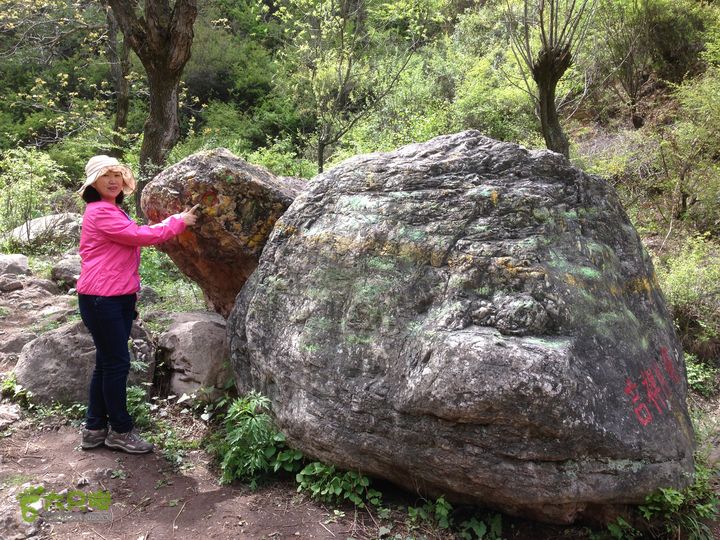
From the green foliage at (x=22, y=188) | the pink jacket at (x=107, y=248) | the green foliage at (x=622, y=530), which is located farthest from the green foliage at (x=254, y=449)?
the green foliage at (x=22, y=188)

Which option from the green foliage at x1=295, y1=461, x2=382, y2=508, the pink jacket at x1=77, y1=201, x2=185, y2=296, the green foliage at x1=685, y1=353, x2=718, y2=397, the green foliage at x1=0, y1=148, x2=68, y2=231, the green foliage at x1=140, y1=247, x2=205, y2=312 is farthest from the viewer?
the green foliage at x1=0, y1=148, x2=68, y2=231

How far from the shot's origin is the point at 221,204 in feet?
15.5

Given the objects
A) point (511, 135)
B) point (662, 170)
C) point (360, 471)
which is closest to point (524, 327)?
point (360, 471)

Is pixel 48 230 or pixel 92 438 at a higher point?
pixel 48 230

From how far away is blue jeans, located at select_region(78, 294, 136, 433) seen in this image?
3764 mm

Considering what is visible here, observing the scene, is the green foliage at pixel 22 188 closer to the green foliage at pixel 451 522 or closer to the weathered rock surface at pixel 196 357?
the weathered rock surface at pixel 196 357

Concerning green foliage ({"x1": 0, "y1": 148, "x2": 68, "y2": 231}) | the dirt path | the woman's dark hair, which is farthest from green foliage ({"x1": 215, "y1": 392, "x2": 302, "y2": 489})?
green foliage ({"x1": 0, "y1": 148, "x2": 68, "y2": 231})

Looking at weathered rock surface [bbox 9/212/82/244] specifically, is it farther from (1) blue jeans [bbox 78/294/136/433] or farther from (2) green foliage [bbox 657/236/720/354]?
(2) green foliage [bbox 657/236/720/354]

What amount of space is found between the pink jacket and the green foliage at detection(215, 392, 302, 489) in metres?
1.23

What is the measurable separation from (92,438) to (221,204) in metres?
2.11

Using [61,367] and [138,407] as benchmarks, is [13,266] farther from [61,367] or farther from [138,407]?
[138,407]

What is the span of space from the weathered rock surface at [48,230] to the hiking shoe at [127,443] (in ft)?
24.9

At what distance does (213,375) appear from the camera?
4.76 meters

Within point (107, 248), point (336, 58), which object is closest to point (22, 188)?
point (336, 58)
